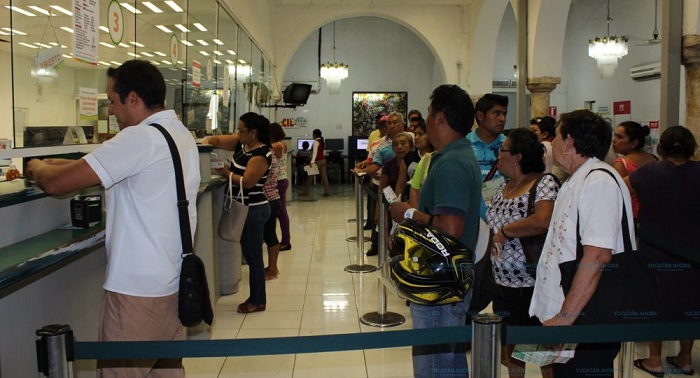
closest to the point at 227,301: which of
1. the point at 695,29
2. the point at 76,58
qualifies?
the point at 76,58

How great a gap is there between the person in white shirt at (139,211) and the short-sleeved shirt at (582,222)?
1386 mm

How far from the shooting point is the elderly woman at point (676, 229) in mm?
3686

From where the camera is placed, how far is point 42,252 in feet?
7.16

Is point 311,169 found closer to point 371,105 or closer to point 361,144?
point 361,144

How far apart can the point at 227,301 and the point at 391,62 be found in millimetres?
13475

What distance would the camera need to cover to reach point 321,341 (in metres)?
1.82

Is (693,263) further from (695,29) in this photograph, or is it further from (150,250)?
(150,250)

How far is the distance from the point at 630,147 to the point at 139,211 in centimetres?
359

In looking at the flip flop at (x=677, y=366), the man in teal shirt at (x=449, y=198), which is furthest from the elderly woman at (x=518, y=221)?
the flip flop at (x=677, y=366)

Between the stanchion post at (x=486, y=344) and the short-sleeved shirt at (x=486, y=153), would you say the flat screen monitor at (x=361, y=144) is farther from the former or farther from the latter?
the stanchion post at (x=486, y=344)

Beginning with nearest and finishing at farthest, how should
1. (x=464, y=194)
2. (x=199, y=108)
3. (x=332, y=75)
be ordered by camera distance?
1. (x=464, y=194)
2. (x=199, y=108)
3. (x=332, y=75)

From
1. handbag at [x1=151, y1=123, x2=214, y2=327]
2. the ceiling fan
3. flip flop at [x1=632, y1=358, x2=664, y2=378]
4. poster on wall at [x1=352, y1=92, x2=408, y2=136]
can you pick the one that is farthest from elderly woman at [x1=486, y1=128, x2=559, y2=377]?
poster on wall at [x1=352, y1=92, x2=408, y2=136]

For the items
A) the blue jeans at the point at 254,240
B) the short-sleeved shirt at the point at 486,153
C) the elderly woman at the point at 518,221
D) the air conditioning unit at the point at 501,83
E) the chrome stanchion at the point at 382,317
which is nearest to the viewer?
the elderly woman at the point at 518,221

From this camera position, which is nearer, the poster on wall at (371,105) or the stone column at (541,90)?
the stone column at (541,90)
